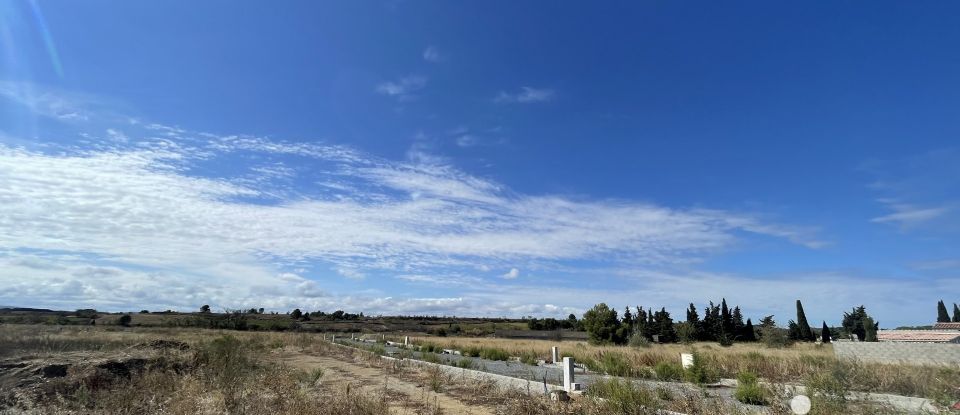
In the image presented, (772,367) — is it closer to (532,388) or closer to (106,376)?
(532,388)

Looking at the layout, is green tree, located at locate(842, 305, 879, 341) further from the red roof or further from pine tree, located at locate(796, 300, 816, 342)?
the red roof

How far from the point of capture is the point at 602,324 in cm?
5575

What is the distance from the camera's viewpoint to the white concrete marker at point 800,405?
27.2ft

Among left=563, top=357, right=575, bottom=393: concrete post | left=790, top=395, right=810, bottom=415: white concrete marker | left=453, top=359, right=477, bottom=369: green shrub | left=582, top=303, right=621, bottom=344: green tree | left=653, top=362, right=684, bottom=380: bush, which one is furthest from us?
left=582, top=303, right=621, bottom=344: green tree

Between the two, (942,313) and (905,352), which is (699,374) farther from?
(942,313)

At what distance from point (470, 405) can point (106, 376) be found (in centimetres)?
1109

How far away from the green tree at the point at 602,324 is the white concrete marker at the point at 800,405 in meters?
45.8

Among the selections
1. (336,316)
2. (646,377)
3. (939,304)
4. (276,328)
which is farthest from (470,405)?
(336,316)

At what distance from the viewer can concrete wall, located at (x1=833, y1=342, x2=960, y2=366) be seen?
24.8 m

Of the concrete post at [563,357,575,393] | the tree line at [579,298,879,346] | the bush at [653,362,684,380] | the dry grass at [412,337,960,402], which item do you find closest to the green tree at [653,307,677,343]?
the tree line at [579,298,879,346]

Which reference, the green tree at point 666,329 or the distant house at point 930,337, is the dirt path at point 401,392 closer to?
the distant house at point 930,337

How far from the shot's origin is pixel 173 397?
10422mm

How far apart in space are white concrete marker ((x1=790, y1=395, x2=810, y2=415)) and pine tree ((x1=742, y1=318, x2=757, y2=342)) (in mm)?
69762

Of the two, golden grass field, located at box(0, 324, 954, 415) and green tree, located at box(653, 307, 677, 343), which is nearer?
golden grass field, located at box(0, 324, 954, 415)
